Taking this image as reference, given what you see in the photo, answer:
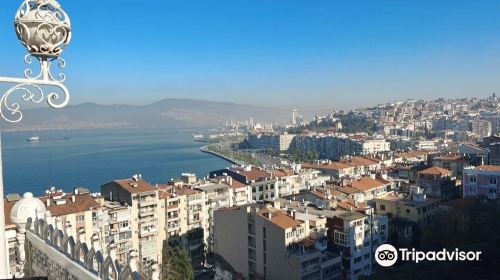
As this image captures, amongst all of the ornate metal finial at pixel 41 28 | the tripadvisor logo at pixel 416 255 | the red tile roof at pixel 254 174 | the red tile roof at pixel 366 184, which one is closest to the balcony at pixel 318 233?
the tripadvisor logo at pixel 416 255

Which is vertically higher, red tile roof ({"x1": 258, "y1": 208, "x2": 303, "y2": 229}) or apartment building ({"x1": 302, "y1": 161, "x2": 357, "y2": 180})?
red tile roof ({"x1": 258, "y1": 208, "x2": 303, "y2": 229})

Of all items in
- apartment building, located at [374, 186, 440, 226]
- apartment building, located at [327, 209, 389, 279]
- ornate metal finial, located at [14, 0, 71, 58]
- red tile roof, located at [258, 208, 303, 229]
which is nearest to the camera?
ornate metal finial, located at [14, 0, 71, 58]

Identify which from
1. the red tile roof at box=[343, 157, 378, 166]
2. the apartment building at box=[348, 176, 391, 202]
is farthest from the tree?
the red tile roof at box=[343, 157, 378, 166]

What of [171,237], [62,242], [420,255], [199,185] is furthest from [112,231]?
[62,242]

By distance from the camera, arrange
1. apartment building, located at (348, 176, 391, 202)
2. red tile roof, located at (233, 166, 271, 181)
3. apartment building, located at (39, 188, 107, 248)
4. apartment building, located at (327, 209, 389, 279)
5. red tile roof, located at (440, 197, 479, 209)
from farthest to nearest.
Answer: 1. red tile roof, located at (233, 166, 271, 181)
2. apartment building, located at (348, 176, 391, 202)
3. red tile roof, located at (440, 197, 479, 209)
4. apartment building, located at (39, 188, 107, 248)
5. apartment building, located at (327, 209, 389, 279)

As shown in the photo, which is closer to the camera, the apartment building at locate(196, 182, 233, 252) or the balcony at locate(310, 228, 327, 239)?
the balcony at locate(310, 228, 327, 239)

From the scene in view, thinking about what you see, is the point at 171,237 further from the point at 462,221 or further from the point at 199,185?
the point at 462,221

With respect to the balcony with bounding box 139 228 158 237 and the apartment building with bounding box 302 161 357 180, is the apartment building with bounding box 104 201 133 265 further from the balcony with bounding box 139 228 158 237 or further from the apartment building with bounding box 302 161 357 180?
the apartment building with bounding box 302 161 357 180
